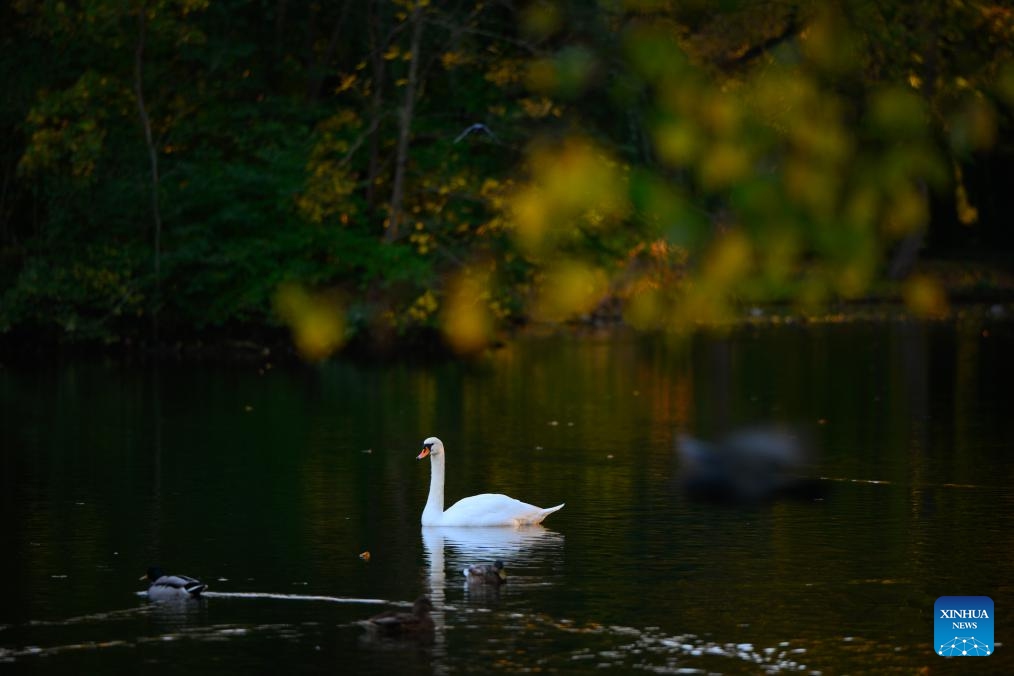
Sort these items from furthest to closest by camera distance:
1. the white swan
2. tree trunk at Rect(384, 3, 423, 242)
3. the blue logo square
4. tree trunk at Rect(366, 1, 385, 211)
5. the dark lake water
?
tree trunk at Rect(366, 1, 385, 211), tree trunk at Rect(384, 3, 423, 242), the white swan, the dark lake water, the blue logo square

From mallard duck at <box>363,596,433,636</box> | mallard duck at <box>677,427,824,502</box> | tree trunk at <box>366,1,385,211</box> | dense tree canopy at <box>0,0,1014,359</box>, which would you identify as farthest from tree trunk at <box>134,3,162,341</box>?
mallard duck at <box>363,596,433,636</box>

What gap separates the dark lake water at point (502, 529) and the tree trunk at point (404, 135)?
8.04 meters

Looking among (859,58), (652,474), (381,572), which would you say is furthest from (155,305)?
(859,58)

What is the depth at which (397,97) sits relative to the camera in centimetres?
4366

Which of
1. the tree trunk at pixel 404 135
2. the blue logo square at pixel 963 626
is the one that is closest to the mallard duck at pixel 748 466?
the blue logo square at pixel 963 626

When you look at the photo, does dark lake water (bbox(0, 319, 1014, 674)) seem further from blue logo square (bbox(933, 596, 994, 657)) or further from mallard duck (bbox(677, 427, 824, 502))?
mallard duck (bbox(677, 427, 824, 502))

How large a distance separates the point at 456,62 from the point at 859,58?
31026 millimetres

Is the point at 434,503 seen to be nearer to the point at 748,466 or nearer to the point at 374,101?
the point at 748,466

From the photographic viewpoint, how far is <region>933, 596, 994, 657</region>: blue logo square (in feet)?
39.6

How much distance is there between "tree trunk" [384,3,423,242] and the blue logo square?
1113 inches

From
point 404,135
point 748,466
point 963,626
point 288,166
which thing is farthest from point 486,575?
point 288,166

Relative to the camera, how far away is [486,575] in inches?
558

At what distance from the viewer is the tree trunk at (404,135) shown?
40.9 metres

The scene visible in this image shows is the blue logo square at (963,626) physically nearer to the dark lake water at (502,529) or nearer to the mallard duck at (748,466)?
the dark lake water at (502,529)
